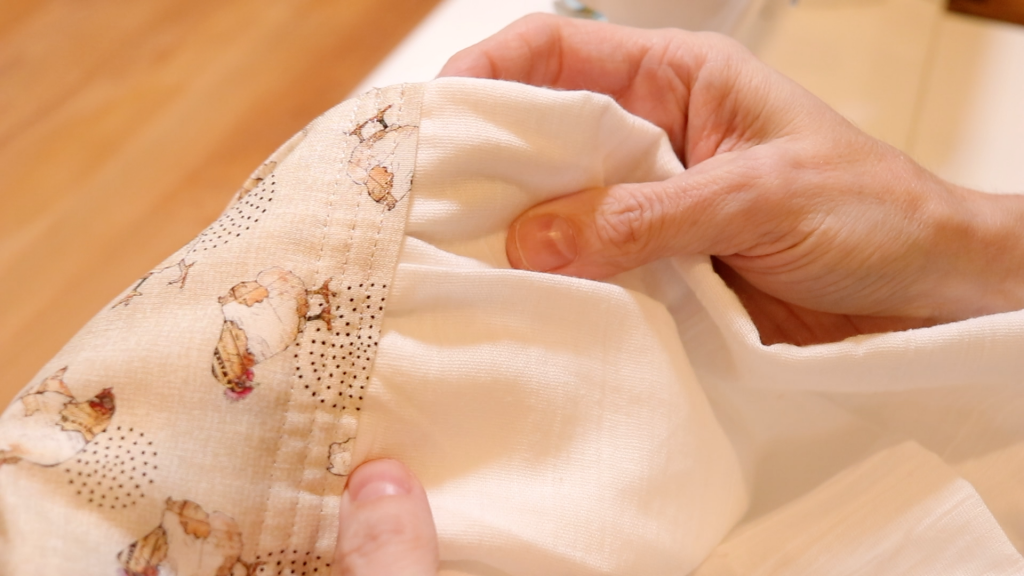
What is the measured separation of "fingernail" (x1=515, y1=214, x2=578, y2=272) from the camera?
39 centimetres

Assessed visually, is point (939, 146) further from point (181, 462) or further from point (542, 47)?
point (181, 462)

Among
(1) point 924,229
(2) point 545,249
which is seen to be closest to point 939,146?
(1) point 924,229

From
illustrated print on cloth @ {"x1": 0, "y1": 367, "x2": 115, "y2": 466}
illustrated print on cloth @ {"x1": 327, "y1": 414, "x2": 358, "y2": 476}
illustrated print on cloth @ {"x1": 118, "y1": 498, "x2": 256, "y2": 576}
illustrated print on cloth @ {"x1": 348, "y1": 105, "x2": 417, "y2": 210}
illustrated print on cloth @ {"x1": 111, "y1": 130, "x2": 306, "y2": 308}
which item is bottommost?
illustrated print on cloth @ {"x1": 118, "y1": 498, "x2": 256, "y2": 576}

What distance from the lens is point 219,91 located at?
827 millimetres

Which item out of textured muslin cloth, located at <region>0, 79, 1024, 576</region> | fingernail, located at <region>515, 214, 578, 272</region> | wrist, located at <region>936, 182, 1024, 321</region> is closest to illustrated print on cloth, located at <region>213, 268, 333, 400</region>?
textured muslin cloth, located at <region>0, 79, 1024, 576</region>

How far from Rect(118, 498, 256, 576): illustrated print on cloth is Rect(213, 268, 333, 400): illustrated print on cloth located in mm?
57

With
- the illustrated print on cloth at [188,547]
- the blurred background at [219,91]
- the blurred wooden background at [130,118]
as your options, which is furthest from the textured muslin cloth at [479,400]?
the blurred wooden background at [130,118]

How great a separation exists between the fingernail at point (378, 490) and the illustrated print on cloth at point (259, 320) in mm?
73

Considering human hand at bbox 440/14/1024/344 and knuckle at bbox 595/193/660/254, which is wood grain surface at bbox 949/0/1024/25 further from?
knuckle at bbox 595/193/660/254

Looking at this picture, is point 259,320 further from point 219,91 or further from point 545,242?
point 219,91

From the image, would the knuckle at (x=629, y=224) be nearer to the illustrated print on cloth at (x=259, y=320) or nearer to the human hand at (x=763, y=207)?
the human hand at (x=763, y=207)

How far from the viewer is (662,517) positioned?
1.27 ft

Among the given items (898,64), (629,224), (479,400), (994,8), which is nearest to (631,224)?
(629,224)

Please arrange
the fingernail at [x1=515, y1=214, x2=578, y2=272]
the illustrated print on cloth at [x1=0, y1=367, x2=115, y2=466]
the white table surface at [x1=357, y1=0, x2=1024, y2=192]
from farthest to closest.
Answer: the white table surface at [x1=357, y1=0, x2=1024, y2=192] < the fingernail at [x1=515, y1=214, x2=578, y2=272] < the illustrated print on cloth at [x1=0, y1=367, x2=115, y2=466]
